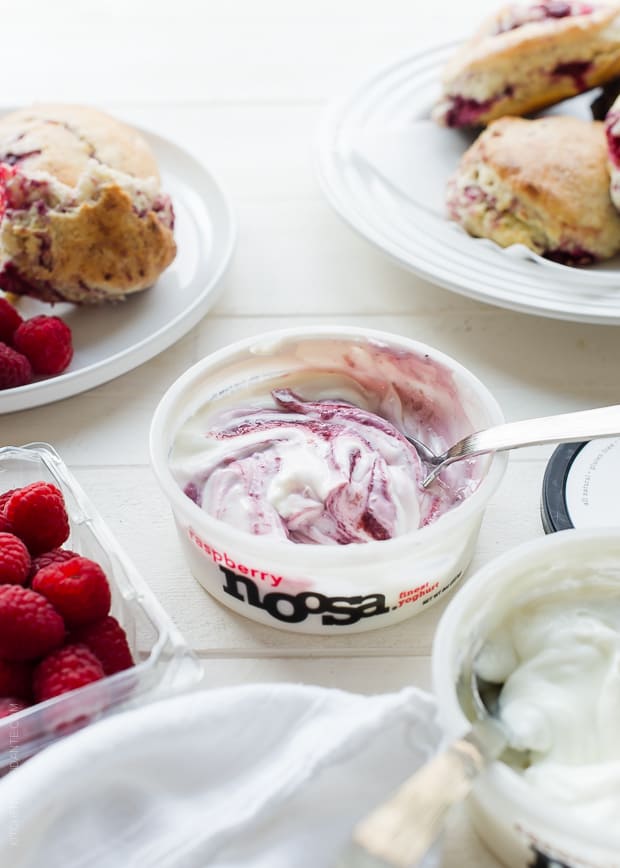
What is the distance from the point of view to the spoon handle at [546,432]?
1028mm

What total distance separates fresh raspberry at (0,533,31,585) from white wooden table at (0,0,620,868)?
0.18 meters

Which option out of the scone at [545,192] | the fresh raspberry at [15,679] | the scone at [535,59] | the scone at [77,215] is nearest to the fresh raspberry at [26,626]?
the fresh raspberry at [15,679]

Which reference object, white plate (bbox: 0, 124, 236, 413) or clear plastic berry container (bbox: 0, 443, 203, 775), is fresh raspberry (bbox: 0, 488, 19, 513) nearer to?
clear plastic berry container (bbox: 0, 443, 203, 775)

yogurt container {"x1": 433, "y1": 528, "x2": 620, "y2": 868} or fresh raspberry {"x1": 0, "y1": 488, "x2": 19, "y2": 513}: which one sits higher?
fresh raspberry {"x1": 0, "y1": 488, "x2": 19, "y2": 513}

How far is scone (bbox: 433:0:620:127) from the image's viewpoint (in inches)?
60.9

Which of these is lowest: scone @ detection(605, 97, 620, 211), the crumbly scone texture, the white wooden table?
the white wooden table

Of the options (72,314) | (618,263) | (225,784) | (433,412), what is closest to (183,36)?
(72,314)

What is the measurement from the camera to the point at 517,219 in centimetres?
144

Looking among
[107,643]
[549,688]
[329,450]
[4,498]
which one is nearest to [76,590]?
[107,643]

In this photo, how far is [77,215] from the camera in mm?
1333

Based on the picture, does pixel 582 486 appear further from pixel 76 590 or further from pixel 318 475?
pixel 76 590

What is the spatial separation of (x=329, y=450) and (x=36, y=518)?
303 mm

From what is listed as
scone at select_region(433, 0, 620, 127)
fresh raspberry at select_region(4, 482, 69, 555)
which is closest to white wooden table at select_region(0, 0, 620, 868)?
fresh raspberry at select_region(4, 482, 69, 555)

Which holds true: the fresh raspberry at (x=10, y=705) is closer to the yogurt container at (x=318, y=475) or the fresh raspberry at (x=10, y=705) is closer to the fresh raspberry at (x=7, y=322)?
the yogurt container at (x=318, y=475)
